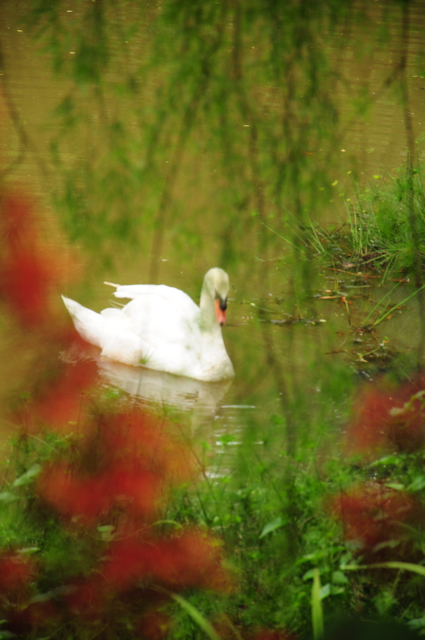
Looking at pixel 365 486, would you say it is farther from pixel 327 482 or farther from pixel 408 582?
pixel 408 582

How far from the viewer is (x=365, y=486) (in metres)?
1.94

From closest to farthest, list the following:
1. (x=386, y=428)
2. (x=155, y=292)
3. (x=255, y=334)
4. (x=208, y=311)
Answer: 1. (x=386, y=428)
2. (x=208, y=311)
3. (x=155, y=292)
4. (x=255, y=334)

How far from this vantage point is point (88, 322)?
4.09 m

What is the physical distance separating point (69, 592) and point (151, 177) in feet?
3.61

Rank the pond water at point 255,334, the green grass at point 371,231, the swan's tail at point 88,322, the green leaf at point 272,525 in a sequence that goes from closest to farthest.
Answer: the green leaf at point 272,525 < the pond water at point 255,334 < the swan's tail at point 88,322 < the green grass at point 371,231

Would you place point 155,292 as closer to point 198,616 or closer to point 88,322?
→ point 88,322

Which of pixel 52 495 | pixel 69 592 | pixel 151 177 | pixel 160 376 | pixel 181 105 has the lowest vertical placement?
pixel 160 376

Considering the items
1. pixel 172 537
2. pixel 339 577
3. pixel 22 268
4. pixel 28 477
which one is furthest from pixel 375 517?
pixel 22 268

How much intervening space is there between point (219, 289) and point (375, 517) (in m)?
2.13

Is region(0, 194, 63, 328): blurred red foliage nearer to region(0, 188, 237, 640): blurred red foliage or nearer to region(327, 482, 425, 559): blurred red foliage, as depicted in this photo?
region(0, 188, 237, 640): blurred red foliage

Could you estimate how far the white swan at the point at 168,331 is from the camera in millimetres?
3805

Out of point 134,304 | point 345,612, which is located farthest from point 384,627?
point 134,304

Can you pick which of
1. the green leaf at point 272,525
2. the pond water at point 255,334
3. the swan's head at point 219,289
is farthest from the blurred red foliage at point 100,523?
the swan's head at point 219,289

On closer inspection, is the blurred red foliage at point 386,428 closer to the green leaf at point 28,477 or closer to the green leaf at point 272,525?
the green leaf at point 272,525
